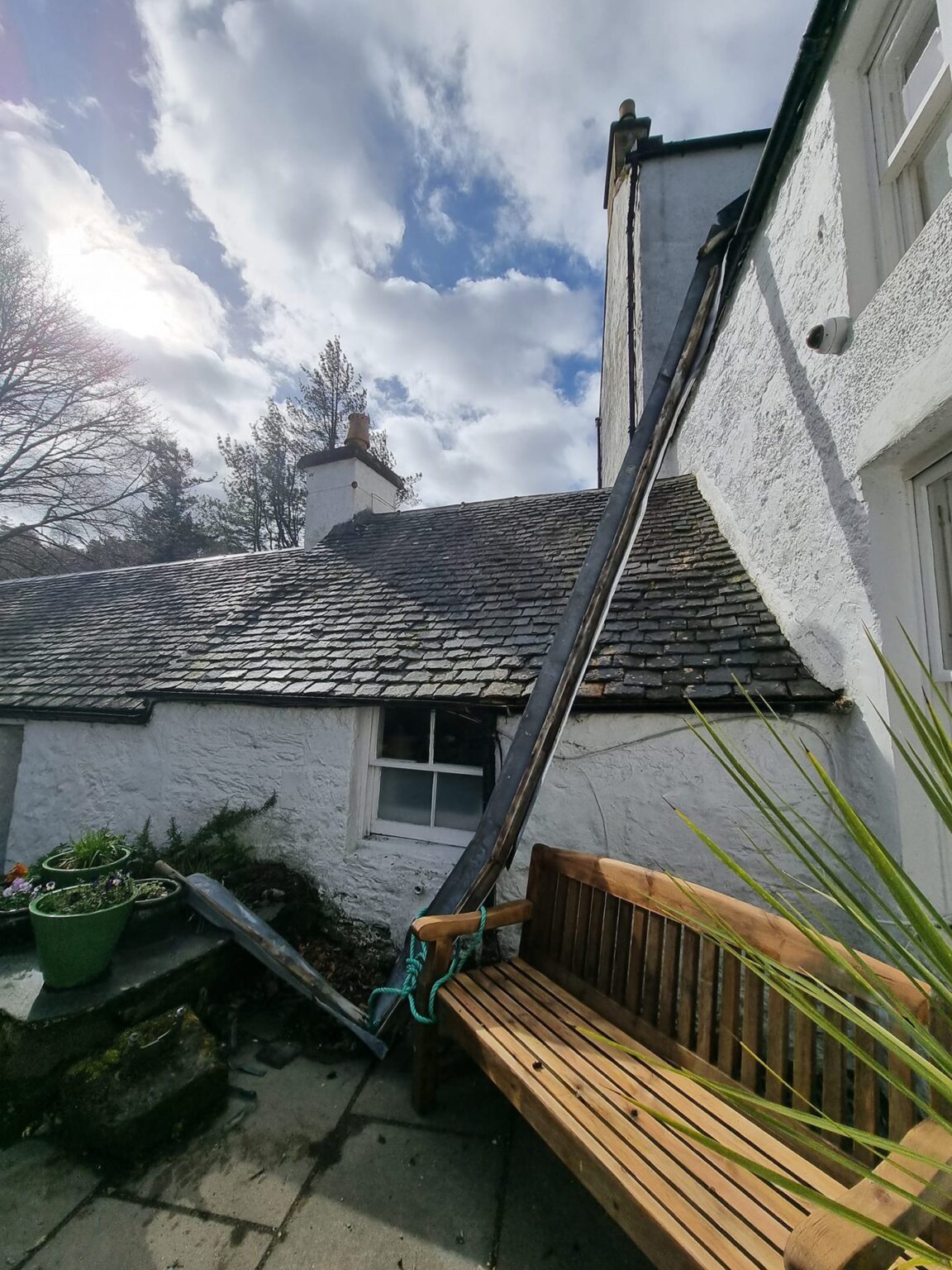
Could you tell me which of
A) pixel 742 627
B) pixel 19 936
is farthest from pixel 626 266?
pixel 19 936

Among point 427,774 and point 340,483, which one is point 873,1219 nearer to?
point 427,774

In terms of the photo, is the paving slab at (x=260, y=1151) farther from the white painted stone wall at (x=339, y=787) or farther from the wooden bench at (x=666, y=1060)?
the white painted stone wall at (x=339, y=787)

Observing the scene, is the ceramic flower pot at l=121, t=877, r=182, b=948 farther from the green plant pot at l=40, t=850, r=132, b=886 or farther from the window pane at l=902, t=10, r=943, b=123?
the window pane at l=902, t=10, r=943, b=123

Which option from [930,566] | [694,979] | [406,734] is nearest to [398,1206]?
[694,979]

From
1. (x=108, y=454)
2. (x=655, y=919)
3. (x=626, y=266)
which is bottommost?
(x=655, y=919)

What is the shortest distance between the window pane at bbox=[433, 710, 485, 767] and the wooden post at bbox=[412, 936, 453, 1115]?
1.80 metres

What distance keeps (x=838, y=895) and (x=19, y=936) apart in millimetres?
5042

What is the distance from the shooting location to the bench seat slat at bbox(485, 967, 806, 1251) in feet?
5.79

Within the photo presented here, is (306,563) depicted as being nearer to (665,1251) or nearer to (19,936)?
(19,936)

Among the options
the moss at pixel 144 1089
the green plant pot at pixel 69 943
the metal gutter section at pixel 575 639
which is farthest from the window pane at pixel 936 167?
the green plant pot at pixel 69 943

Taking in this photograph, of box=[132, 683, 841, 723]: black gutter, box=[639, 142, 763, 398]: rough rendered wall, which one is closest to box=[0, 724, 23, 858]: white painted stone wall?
box=[132, 683, 841, 723]: black gutter

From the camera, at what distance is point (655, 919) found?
2811mm

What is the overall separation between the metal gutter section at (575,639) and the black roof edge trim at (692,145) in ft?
18.4

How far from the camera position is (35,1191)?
254cm
